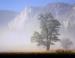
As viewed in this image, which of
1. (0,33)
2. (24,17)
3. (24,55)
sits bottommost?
(24,55)

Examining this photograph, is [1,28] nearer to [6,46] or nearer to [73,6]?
[6,46]

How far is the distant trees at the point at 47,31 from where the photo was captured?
2450mm

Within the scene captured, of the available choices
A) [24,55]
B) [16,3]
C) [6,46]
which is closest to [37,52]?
[24,55]

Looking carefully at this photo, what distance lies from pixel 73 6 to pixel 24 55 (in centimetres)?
71

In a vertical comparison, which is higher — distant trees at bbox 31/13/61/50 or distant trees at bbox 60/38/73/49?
distant trees at bbox 31/13/61/50

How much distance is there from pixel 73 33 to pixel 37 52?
0.42 m

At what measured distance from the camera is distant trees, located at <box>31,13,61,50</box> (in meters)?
2.45

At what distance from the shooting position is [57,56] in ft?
8.08

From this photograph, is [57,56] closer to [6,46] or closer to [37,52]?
[37,52]

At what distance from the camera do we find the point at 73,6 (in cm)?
249

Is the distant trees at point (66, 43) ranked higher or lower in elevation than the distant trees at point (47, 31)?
lower

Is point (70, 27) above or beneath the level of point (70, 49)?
above

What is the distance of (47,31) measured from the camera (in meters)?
2.46

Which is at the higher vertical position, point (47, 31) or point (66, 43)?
point (47, 31)
